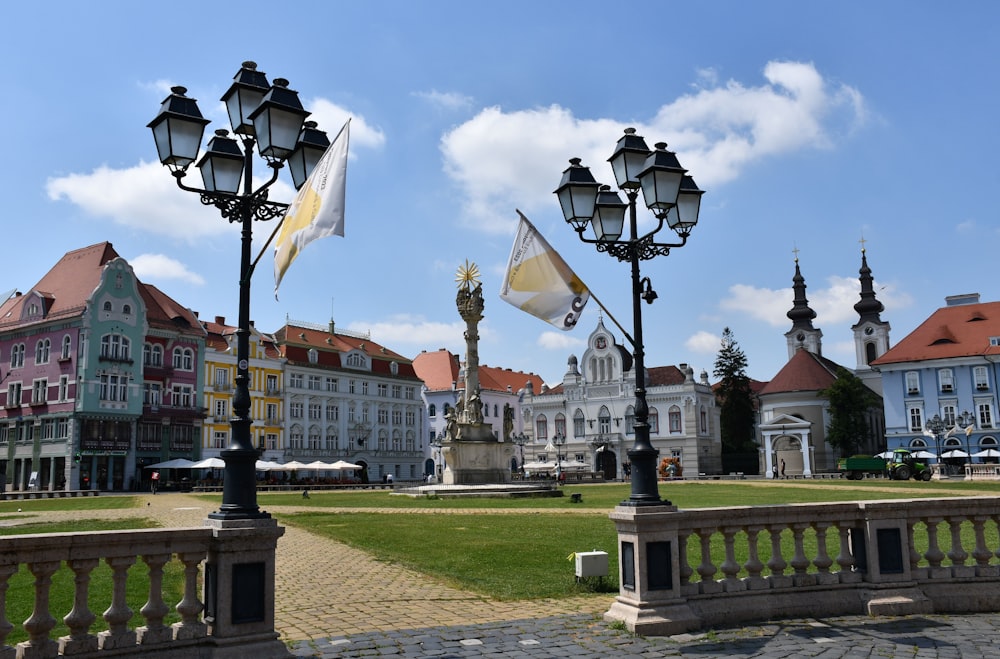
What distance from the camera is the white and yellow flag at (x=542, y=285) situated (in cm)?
1103

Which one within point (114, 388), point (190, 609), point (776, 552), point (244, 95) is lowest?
point (190, 609)

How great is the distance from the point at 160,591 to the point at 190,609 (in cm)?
32

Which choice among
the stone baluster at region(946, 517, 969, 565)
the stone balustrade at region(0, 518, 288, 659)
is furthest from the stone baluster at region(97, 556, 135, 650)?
the stone baluster at region(946, 517, 969, 565)

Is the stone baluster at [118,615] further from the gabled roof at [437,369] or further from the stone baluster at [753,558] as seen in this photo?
the gabled roof at [437,369]

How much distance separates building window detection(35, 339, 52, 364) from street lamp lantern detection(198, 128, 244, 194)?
181ft

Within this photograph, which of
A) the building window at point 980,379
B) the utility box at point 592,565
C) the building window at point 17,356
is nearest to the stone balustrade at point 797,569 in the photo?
the utility box at point 592,565

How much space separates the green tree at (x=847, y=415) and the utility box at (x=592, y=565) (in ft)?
221

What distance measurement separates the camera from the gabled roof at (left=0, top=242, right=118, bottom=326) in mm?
56719

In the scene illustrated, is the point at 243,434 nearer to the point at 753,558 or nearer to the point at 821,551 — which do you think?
the point at 753,558

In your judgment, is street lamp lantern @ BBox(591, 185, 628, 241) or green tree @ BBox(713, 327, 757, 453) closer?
street lamp lantern @ BBox(591, 185, 628, 241)

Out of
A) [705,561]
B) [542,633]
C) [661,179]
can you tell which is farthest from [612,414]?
[542,633]

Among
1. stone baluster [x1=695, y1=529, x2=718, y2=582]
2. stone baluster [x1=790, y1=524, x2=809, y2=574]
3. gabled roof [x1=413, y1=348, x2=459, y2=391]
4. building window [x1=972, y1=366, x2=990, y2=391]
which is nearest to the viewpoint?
stone baluster [x1=695, y1=529, x2=718, y2=582]

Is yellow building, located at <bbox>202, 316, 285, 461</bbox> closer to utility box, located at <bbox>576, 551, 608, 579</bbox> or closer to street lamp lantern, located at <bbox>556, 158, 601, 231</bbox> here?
utility box, located at <bbox>576, 551, 608, 579</bbox>

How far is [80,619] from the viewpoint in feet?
21.7
